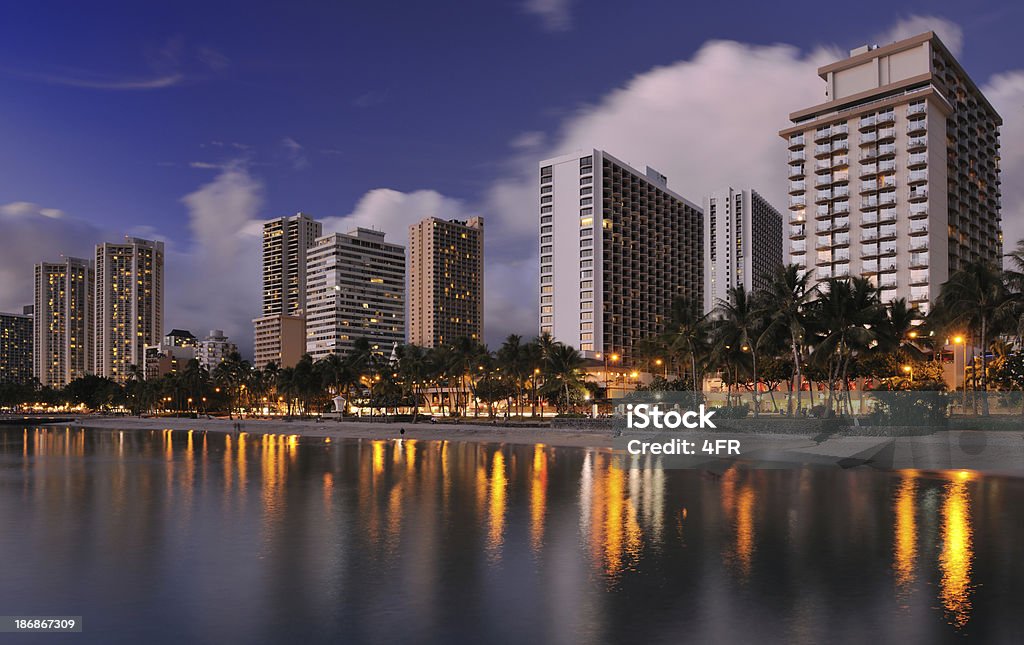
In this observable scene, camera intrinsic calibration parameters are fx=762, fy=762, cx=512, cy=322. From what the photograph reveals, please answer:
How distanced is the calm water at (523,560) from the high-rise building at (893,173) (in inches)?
4019

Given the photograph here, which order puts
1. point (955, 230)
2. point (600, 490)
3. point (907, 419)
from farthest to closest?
point (955, 230) → point (907, 419) → point (600, 490)

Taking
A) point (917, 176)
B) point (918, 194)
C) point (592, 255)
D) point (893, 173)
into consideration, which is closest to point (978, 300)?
point (918, 194)

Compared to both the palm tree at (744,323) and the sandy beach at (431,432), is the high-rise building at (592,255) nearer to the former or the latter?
the sandy beach at (431,432)

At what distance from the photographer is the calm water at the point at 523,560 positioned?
12.7m

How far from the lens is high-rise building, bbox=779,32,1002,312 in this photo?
124m

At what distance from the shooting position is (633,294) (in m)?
186

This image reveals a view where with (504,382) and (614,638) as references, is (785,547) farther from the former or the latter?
(504,382)

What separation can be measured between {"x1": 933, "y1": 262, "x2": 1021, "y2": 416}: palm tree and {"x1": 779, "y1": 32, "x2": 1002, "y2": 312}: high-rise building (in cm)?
6185

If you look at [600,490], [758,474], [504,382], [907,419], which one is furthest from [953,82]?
[600,490]

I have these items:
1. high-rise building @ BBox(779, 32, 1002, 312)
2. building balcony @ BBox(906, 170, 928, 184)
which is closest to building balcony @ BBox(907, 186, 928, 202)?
high-rise building @ BBox(779, 32, 1002, 312)

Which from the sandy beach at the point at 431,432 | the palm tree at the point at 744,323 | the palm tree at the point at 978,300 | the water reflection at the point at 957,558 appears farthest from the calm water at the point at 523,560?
the palm tree at the point at 744,323

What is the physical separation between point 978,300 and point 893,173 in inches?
2884

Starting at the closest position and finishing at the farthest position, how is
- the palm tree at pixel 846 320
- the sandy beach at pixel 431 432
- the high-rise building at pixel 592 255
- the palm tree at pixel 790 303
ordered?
1. the palm tree at pixel 846 320
2. the palm tree at pixel 790 303
3. the sandy beach at pixel 431 432
4. the high-rise building at pixel 592 255

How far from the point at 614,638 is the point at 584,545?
7597 millimetres
